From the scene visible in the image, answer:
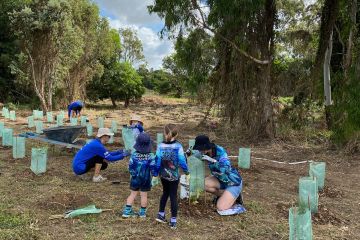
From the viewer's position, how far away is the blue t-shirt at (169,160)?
4375 millimetres

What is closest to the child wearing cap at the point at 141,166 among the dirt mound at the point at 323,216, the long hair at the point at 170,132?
the long hair at the point at 170,132

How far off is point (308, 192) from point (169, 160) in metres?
1.71

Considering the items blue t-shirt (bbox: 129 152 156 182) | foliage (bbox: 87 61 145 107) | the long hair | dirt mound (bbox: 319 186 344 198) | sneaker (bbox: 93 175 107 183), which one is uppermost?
foliage (bbox: 87 61 145 107)

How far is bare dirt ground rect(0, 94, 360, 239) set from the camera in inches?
167

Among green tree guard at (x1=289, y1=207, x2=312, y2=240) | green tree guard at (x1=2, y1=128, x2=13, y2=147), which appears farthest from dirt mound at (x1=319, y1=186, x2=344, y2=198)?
green tree guard at (x1=2, y1=128, x2=13, y2=147)

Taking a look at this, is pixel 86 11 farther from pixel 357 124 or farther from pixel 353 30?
pixel 357 124

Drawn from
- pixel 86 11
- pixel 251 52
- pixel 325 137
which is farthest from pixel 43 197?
pixel 86 11

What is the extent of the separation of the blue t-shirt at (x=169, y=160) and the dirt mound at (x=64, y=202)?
1.31m

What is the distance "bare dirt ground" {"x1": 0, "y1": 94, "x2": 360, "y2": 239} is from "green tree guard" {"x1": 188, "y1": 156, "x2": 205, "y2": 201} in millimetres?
139

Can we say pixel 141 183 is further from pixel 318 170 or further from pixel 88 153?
pixel 318 170

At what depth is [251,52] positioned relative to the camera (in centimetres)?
1119

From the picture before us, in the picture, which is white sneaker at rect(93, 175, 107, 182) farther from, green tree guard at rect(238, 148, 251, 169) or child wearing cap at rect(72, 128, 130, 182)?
green tree guard at rect(238, 148, 251, 169)

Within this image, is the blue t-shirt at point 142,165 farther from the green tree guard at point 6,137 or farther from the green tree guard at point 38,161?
the green tree guard at point 6,137

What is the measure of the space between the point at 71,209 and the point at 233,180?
1949 millimetres
